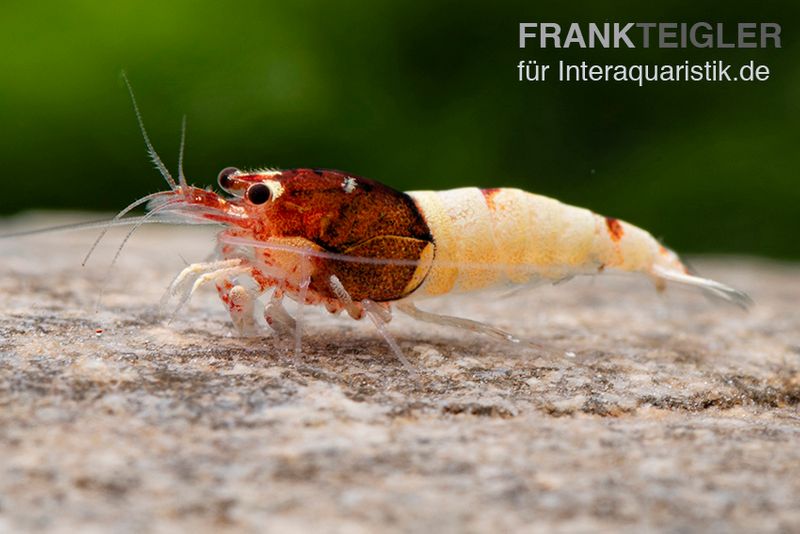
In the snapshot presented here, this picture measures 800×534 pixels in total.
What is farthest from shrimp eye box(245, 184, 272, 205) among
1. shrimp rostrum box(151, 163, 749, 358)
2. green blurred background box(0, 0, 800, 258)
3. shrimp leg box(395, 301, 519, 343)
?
green blurred background box(0, 0, 800, 258)

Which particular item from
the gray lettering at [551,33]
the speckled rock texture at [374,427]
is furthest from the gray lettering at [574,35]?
the speckled rock texture at [374,427]

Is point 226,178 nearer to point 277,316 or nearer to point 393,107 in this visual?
point 277,316

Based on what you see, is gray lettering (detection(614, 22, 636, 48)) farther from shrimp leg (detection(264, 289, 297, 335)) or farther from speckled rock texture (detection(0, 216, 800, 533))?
shrimp leg (detection(264, 289, 297, 335))

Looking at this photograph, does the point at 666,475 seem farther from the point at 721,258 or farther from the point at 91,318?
the point at 721,258

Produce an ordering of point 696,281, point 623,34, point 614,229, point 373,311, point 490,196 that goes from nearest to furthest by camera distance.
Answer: point 373,311, point 490,196, point 614,229, point 696,281, point 623,34

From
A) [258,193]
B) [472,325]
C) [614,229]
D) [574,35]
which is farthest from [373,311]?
[574,35]


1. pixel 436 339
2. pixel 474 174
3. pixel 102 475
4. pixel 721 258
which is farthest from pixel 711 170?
pixel 102 475

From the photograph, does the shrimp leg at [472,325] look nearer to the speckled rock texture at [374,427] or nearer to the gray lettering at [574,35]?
the speckled rock texture at [374,427]
